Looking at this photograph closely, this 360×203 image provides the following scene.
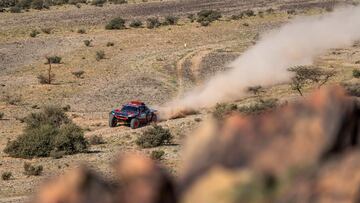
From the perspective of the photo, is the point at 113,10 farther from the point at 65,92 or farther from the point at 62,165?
the point at 62,165

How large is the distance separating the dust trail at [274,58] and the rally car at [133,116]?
2.27 metres

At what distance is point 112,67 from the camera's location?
62250mm

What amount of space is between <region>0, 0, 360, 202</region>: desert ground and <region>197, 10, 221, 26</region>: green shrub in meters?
1.23

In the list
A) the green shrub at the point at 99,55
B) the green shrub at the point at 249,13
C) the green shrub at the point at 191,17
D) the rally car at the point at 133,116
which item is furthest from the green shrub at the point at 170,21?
the rally car at the point at 133,116

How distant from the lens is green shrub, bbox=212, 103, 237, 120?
3931cm

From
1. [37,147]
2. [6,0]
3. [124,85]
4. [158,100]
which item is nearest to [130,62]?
[124,85]

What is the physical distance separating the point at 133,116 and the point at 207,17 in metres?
52.9

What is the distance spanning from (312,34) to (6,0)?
6602cm

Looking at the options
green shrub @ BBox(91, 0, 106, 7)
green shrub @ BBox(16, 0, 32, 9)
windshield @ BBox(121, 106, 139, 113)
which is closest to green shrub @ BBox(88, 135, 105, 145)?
windshield @ BBox(121, 106, 139, 113)

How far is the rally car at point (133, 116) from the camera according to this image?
4072cm

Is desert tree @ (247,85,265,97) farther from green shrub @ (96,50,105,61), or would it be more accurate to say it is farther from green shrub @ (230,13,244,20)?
green shrub @ (230,13,244,20)

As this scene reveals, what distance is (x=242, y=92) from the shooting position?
50938 mm

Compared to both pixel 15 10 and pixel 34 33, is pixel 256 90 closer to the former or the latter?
pixel 34 33

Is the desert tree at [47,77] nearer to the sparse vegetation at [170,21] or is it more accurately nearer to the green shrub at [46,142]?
the green shrub at [46,142]
